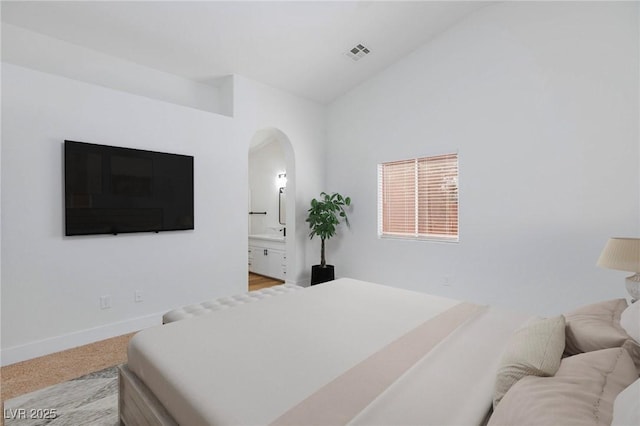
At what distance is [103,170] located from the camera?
113 inches

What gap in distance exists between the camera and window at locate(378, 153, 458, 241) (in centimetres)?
379

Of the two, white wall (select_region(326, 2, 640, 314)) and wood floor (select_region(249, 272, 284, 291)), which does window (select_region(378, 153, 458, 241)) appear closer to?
white wall (select_region(326, 2, 640, 314))

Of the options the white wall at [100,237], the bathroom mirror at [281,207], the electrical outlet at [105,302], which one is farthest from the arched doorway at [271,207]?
the electrical outlet at [105,302]

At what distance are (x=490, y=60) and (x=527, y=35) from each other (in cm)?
37

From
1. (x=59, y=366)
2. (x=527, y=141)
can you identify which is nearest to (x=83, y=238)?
(x=59, y=366)

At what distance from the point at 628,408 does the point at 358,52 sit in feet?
13.2

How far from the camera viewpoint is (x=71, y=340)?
108 inches

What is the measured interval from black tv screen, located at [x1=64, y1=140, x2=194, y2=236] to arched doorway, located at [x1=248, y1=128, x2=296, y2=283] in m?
1.59

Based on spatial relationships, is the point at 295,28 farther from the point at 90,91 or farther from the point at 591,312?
the point at 591,312

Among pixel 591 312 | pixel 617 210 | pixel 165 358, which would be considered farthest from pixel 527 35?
pixel 165 358

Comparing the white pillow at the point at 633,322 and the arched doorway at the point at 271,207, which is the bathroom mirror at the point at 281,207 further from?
the white pillow at the point at 633,322

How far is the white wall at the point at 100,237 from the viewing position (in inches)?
97.3

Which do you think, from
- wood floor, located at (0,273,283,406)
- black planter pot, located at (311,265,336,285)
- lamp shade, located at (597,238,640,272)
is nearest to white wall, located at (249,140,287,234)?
black planter pot, located at (311,265,336,285)

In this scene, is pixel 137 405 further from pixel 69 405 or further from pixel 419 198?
pixel 419 198
